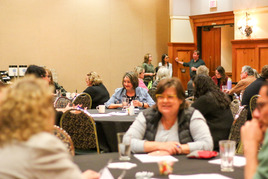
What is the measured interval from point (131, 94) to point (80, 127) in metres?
1.79

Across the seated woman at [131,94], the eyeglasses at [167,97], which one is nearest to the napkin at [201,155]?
the eyeglasses at [167,97]

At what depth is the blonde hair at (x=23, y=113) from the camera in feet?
5.02

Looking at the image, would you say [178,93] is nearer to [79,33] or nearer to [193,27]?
[79,33]

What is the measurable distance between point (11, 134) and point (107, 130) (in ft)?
11.7

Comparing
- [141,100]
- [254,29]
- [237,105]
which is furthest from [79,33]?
[237,105]

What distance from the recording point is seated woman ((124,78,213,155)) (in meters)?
3.15

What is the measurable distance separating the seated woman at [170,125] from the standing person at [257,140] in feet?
3.75

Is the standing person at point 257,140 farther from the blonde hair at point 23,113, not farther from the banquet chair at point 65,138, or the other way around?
the banquet chair at point 65,138

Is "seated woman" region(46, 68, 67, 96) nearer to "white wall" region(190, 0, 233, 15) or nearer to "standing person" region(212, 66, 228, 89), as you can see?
"standing person" region(212, 66, 228, 89)

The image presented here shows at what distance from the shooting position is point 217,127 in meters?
4.41

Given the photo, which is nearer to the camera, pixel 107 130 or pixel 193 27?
pixel 107 130

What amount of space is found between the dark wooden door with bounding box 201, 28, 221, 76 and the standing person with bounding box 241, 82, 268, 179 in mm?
12086

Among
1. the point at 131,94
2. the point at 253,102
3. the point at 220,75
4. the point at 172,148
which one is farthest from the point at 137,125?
the point at 220,75

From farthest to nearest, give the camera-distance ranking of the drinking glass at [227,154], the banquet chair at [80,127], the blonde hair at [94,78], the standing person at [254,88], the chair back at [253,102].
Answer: the blonde hair at [94,78], the standing person at [254,88], the chair back at [253,102], the banquet chair at [80,127], the drinking glass at [227,154]
